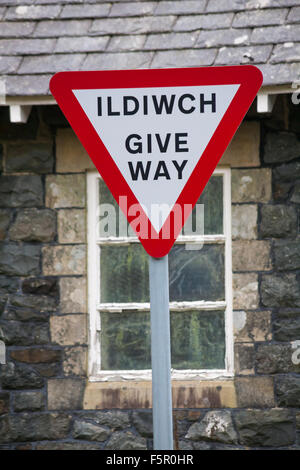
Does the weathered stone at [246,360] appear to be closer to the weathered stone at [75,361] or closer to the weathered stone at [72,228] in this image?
the weathered stone at [75,361]

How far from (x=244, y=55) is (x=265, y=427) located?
2407mm

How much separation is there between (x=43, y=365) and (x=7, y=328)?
35cm

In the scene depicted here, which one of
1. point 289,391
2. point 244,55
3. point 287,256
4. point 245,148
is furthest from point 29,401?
point 244,55

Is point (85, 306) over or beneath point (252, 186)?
beneath

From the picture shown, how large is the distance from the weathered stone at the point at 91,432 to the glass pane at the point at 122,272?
2.78ft

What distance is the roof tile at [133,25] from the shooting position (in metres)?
4.19

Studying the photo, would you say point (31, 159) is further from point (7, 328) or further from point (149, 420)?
point (149, 420)

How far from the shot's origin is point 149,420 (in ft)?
13.8

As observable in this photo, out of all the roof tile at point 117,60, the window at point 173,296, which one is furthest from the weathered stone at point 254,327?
the roof tile at point 117,60

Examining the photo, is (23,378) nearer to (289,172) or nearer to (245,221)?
(245,221)

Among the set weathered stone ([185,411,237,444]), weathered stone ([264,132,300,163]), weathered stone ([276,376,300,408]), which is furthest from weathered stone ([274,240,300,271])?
weathered stone ([185,411,237,444])

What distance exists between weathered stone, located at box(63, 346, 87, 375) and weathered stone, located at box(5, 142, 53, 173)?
1.25 metres

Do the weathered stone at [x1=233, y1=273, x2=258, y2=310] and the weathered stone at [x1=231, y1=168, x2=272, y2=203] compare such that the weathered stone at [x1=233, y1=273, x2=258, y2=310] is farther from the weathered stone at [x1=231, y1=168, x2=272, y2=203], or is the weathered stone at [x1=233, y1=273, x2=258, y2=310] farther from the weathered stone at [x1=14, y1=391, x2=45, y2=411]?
the weathered stone at [x1=14, y1=391, x2=45, y2=411]

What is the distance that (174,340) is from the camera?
4.35m
